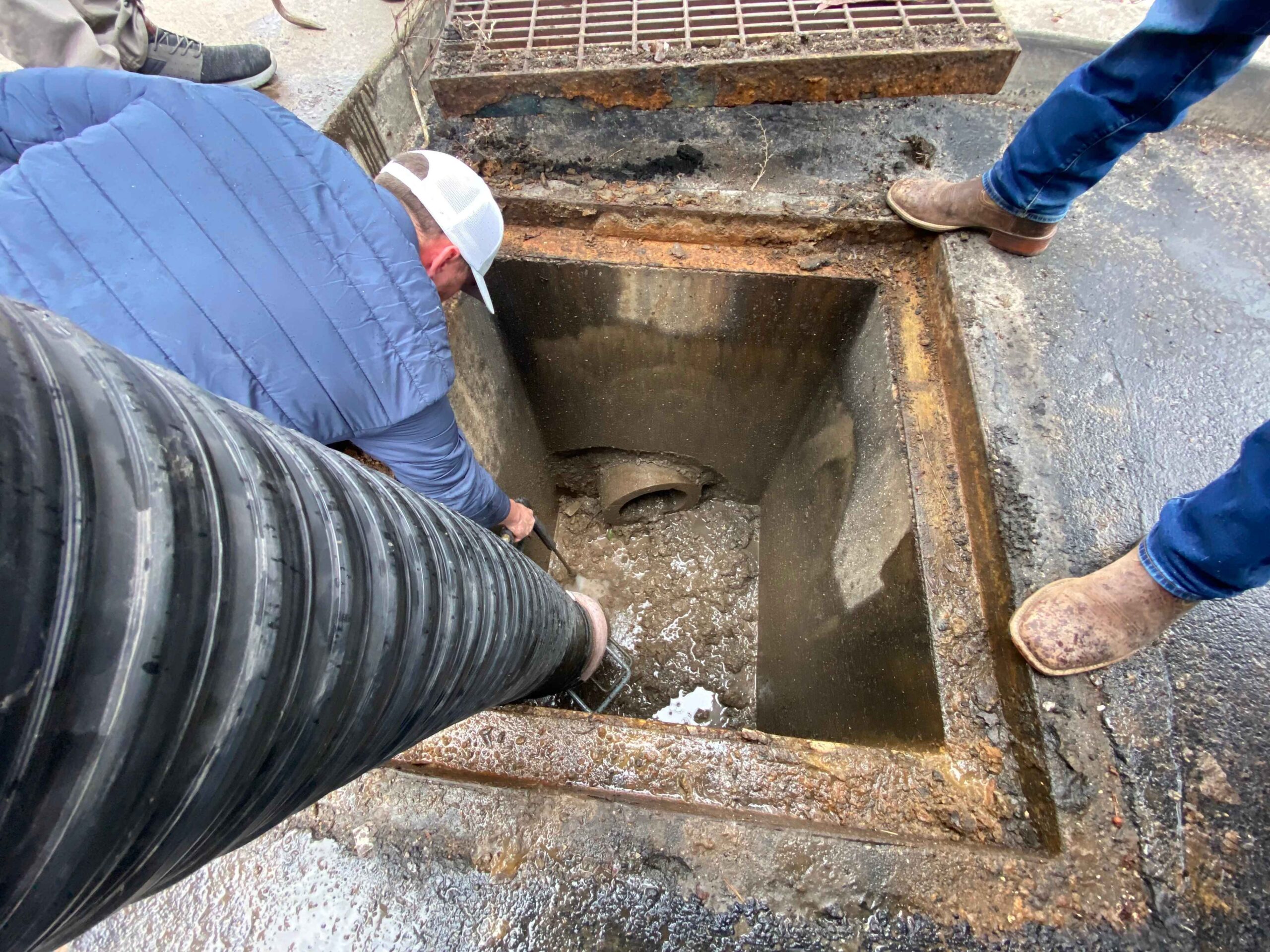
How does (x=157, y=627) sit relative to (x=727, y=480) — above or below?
above

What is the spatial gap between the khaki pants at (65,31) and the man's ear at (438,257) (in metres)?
1.71

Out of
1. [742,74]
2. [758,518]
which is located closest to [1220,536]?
[742,74]

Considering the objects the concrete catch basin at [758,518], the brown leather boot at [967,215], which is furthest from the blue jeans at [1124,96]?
the concrete catch basin at [758,518]

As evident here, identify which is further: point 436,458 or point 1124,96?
point 436,458

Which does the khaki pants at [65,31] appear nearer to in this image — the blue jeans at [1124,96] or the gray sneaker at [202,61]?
the gray sneaker at [202,61]

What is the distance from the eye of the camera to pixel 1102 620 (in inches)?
58.6

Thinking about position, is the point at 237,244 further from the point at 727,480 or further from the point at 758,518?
the point at 758,518

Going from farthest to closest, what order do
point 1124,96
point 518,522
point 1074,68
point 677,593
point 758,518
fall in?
point 758,518, point 677,593, point 1074,68, point 518,522, point 1124,96

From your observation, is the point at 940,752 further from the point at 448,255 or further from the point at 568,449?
the point at 568,449

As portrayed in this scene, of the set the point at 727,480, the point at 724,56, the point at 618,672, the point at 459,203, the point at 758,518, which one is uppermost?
the point at 724,56

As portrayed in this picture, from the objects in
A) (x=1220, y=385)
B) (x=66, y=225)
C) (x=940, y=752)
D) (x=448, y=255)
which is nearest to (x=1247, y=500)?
(x=940, y=752)

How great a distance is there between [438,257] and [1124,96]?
6.43 ft

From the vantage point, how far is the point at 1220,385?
2.09 m

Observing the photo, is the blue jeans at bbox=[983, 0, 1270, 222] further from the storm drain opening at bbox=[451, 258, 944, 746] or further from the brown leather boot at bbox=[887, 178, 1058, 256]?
the storm drain opening at bbox=[451, 258, 944, 746]
